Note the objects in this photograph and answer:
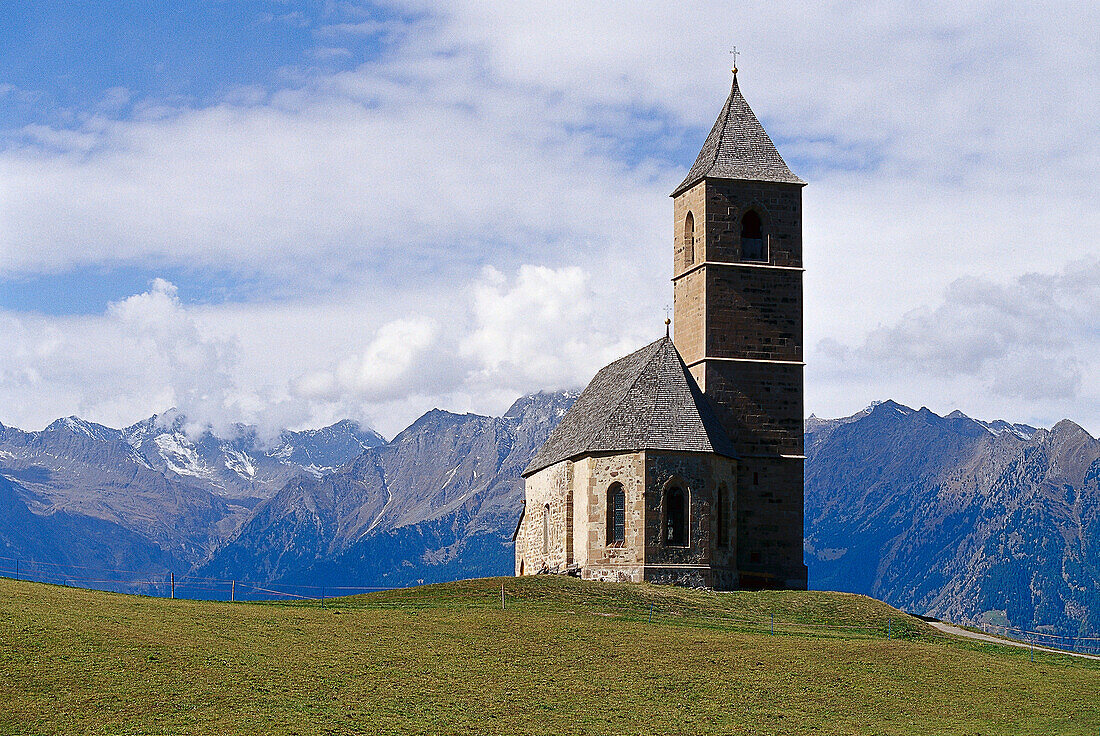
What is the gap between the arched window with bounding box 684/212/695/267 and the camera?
77.3 meters

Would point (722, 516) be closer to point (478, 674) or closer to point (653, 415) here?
point (653, 415)

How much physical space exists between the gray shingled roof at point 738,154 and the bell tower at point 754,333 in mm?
90

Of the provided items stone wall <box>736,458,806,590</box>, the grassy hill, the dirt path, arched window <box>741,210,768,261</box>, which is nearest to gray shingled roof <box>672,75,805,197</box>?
arched window <box>741,210,768,261</box>

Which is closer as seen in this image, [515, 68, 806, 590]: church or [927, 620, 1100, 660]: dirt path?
[927, 620, 1100, 660]: dirt path

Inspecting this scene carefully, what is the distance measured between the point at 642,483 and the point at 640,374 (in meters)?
6.69

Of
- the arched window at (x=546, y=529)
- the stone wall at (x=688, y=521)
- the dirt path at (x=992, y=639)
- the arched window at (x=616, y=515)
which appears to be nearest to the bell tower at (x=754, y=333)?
the stone wall at (x=688, y=521)

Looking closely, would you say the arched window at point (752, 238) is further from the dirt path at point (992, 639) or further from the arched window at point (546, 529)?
the dirt path at point (992, 639)

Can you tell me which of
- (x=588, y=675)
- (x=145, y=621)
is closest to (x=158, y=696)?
(x=145, y=621)

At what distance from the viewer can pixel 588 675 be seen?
4206 cm

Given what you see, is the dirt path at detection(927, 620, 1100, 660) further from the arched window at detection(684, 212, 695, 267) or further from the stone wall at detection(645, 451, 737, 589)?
the arched window at detection(684, 212, 695, 267)

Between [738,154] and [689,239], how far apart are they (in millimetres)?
5374

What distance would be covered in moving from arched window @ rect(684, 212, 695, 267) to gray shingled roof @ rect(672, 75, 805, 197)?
1841mm

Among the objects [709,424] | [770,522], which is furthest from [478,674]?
[770,522]

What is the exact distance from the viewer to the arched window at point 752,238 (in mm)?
76125
